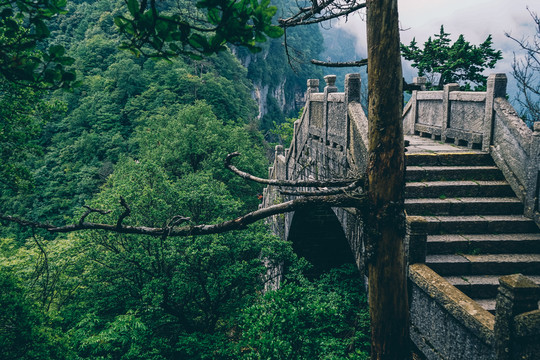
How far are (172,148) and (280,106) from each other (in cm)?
6313

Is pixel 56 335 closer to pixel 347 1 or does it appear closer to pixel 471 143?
pixel 347 1

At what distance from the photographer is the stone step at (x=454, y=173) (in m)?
6.80

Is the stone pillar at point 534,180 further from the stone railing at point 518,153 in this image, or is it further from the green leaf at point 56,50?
the green leaf at point 56,50

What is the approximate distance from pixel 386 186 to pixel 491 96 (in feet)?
18.9

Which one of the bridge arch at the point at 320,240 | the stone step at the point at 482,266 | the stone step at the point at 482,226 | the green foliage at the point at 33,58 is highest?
the green foliage at the point at 33,58

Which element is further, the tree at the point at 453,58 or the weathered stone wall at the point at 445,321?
the tree at the point at 453,58

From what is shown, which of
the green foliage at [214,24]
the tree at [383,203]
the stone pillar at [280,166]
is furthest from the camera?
the stone pillar at [280,166]

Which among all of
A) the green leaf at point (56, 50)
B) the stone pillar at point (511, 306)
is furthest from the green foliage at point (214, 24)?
the stone pillar at point (511, 306)

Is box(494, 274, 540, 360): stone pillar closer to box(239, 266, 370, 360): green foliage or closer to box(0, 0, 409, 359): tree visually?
box(0, 0, 409, 359): tree

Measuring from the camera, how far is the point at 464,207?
622cm

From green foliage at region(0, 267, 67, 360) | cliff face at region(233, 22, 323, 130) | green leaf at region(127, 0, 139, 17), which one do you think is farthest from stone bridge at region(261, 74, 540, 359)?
cliff face at region(233, 22, 323, 130)

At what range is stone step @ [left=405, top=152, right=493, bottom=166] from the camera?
7.08 m

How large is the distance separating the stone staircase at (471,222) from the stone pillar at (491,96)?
1.19 ft

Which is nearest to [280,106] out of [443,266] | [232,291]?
[232,291]
